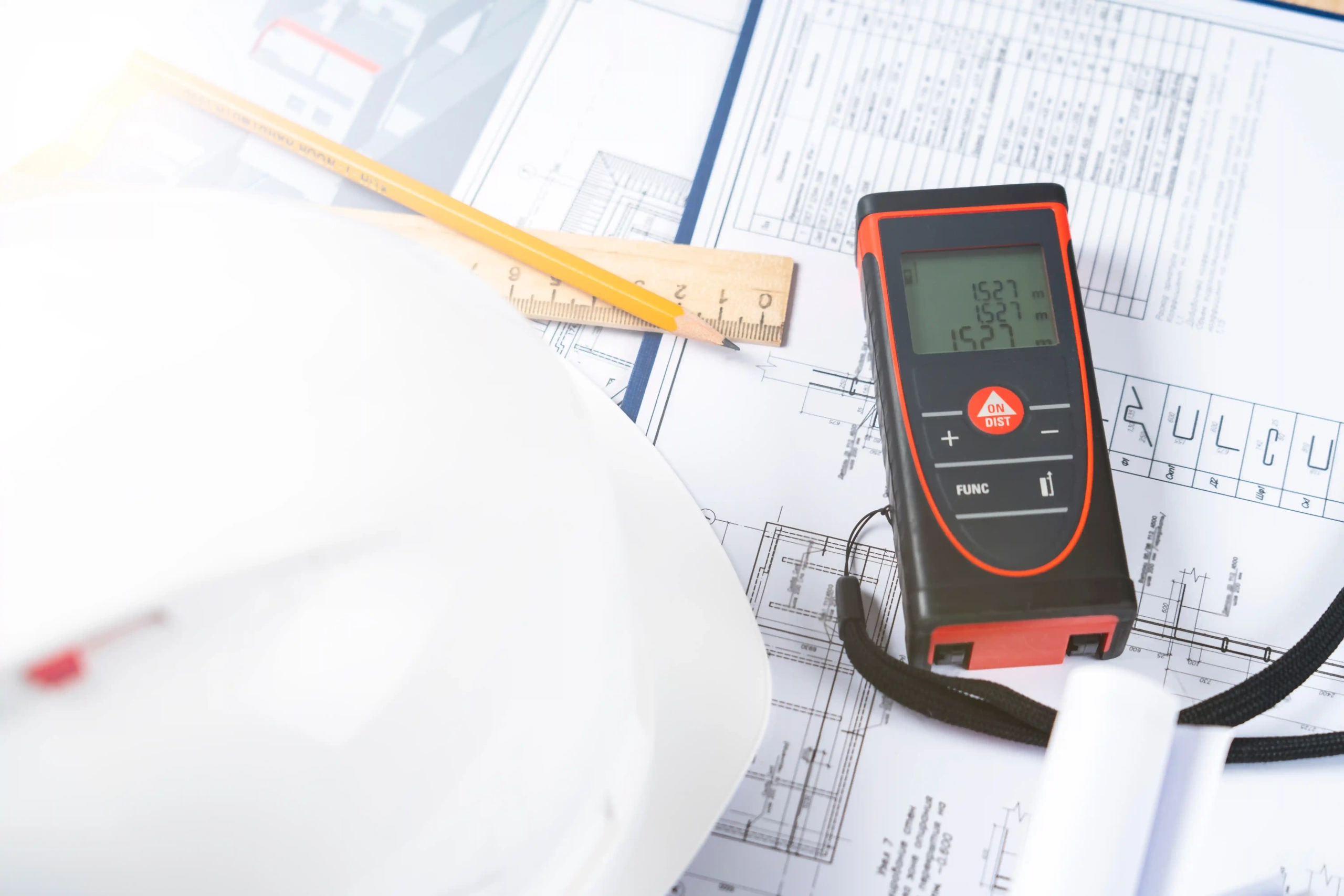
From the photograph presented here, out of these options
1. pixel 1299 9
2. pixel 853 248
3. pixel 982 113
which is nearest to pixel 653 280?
pixel 853 248

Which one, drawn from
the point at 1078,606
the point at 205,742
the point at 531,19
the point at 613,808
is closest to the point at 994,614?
the point at 1078,606

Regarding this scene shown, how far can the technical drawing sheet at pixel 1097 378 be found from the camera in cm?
41

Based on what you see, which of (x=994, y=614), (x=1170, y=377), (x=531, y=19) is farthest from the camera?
(x=531, y=19)

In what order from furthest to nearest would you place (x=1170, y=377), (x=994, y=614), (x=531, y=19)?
(x=531, y=19), (x=1170, y=377), (x=994, y=614)

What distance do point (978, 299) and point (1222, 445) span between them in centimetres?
15

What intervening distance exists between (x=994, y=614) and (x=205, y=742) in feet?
0.98

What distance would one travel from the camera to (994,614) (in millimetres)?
398

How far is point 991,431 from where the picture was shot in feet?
1.42

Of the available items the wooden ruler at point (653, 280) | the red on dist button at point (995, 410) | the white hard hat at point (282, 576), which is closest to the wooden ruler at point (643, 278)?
the wooden ruler at point (653, 280)

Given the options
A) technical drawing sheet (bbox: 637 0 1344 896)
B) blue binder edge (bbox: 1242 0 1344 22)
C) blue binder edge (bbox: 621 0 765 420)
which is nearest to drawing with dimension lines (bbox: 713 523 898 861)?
technical drawing sheet (bbox: 637 0 1344 896)

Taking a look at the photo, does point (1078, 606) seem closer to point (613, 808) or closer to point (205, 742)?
point (613, 808)

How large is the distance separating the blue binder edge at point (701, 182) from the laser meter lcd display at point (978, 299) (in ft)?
0.47

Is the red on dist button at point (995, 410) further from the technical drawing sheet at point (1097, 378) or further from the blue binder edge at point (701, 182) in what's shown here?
the blue binder edge at point (701, 182)

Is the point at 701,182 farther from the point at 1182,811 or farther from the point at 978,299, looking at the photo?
the point at 1182,811
